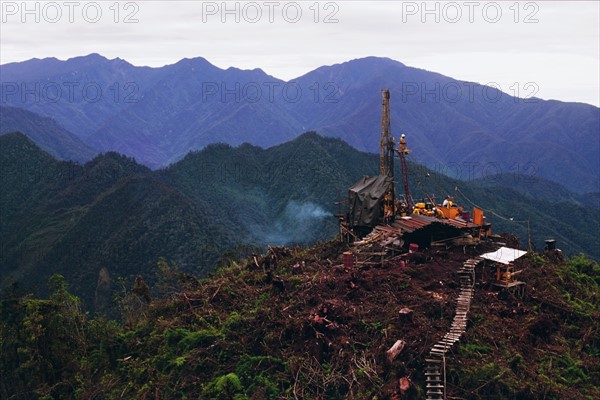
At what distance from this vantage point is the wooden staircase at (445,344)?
76.7ft

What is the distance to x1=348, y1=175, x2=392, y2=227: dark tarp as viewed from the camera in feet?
121

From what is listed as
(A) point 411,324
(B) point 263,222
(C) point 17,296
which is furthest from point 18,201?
(A) point 411,324

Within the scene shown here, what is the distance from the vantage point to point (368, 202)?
37250 mm

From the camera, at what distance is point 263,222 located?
12112 cm

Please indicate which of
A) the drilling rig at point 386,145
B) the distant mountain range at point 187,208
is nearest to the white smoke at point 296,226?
the distant mountain range at point 187,208

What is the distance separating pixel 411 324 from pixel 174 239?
62401 mm

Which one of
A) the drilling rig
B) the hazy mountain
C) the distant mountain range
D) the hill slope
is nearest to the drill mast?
the drilling rig

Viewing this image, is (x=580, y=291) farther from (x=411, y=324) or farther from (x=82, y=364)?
(x=82, y=364)

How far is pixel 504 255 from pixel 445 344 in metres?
8.40

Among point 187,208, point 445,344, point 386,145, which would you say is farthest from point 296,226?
point 445,344

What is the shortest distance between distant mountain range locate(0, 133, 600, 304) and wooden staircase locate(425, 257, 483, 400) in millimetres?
36493

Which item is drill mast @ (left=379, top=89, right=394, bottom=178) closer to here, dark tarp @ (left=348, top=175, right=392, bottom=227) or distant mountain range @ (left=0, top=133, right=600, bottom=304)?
dark tarp @ (left=348, top=175, right=392, bottom=227)

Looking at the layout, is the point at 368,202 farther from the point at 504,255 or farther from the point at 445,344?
the point at 445,344

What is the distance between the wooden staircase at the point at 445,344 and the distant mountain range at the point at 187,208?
36.5m
